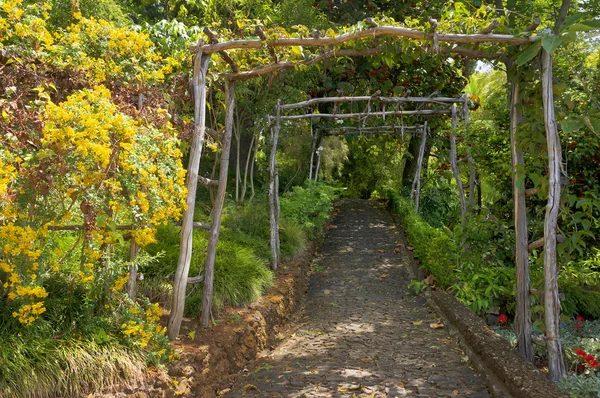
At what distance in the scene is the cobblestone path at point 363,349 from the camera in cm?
393

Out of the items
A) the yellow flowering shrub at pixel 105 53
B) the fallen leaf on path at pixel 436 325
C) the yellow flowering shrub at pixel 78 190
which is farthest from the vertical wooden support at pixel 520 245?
the yellow flowering shrub at pixel 105 53

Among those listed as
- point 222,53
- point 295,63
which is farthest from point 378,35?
point 222,53

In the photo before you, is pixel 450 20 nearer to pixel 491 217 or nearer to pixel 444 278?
pixel 491 217

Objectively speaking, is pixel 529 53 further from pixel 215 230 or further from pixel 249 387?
pixel 249 387

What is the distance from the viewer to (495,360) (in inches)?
154

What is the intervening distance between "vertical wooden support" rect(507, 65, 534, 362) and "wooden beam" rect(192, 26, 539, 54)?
0.45 m

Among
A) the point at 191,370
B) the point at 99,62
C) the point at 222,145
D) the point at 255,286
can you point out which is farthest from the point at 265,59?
the point at 191,370

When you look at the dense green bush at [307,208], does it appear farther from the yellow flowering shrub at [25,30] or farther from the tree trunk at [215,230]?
the yellow flowering shrub at [25,30]

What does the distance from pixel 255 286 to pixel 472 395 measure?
2586mm

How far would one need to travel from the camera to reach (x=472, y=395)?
3719mm

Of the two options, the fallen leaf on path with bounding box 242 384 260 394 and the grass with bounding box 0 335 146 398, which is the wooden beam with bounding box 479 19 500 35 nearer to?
the fallen leaf on path with bounding box 242 384 260 394

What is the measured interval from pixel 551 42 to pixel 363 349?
3.23 metres

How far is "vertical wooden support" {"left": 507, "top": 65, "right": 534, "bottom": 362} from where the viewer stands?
410 centimetres

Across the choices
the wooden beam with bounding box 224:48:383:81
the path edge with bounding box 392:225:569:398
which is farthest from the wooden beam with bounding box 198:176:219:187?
the path edge with bounding box 392:225:569:398
